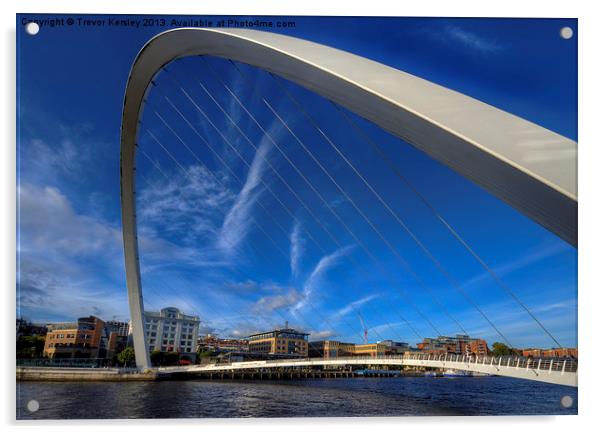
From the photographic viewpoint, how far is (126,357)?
1370 centimetres

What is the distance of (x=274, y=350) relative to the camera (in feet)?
125

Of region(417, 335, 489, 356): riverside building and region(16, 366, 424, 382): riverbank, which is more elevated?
region(417, 335, 489, 356): riverside building

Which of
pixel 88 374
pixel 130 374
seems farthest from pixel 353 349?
pixel 88 374

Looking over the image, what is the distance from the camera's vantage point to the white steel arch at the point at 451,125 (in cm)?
227

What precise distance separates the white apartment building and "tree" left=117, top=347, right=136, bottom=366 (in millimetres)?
16448

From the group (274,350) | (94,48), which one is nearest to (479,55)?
(94,48)

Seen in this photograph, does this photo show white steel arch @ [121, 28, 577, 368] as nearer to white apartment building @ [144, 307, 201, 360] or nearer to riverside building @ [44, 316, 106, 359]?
riverside building @ [44, 316, 106, 359]

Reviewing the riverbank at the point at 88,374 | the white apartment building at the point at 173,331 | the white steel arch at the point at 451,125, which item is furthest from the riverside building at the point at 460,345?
the white apartment building at the point at 173,331

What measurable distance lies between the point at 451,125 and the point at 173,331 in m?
30.5

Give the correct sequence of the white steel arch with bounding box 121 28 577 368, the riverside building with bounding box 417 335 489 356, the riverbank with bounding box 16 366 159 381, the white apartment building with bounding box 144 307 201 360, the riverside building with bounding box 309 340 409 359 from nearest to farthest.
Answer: the white steel arch with bounding box 121 28 577 368 → the riverbank with bounding box 16 366 159 381 → the riverside building with bounding box 417 335 489 356 → the white apartment building with bounding box 144 307 201 360 → the riverside building with bounding box 309 340 409 359

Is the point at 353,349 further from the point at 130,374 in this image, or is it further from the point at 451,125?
the point at 451,125

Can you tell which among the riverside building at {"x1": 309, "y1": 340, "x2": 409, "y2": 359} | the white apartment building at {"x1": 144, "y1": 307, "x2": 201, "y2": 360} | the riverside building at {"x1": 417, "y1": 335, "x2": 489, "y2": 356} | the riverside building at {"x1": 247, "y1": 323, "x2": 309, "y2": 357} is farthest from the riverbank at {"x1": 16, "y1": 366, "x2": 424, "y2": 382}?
the riverside building at {"x1": 247, "y1": 323, "x2": 309, "y2": 357}

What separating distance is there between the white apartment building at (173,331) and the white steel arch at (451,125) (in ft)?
91.6

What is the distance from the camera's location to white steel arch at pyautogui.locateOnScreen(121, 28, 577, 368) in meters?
2.27
